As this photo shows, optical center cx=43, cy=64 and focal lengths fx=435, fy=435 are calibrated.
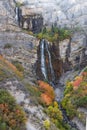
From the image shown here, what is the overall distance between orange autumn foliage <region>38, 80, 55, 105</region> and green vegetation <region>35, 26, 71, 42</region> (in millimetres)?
14755

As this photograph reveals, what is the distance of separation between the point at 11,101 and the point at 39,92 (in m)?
13.4

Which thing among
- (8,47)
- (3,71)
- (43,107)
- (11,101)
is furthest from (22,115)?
(8,47)

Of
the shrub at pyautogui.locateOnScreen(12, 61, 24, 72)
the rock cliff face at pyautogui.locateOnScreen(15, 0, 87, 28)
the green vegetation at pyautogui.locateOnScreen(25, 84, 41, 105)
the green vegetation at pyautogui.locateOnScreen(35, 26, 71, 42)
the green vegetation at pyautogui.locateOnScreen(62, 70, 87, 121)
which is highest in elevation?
the rock cliff face at pyautogui.locateOnScreen(15, 0, 87, 28)

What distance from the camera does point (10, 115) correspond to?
157 feet

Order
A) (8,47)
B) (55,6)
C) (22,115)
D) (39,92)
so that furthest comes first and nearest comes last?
1. (55,6)
2. (8,47)
3. (39,92)
4. (22,115)

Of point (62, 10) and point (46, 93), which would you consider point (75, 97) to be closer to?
point (46, 93)

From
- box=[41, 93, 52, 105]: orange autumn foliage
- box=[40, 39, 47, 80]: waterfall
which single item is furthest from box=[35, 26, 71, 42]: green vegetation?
box=[41, 93, 52, 105]: orange autumn foliage

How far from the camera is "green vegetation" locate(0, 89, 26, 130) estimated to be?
46750 mm

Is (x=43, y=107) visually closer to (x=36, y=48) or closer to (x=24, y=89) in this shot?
(x=24, y=89)

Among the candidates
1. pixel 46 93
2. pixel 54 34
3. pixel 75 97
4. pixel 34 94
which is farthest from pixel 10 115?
pixel 54 34

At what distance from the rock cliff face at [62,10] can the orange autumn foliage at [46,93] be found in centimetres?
3048

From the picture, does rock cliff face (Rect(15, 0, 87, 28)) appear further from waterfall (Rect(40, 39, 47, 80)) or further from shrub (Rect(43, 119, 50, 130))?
shrub (Rect(43, 119, 50, 130))

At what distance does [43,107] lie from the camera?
2245 inches

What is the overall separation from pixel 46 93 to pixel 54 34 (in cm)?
2270
